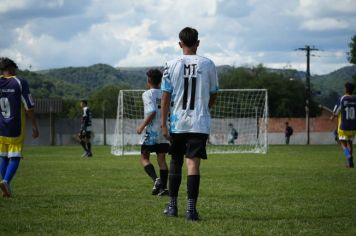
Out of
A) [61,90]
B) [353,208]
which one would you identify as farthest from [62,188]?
[61,90]

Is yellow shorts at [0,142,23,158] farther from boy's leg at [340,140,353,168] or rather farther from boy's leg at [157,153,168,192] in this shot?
boy's leg at [340,140,353,168]

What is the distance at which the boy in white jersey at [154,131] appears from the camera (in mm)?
10898

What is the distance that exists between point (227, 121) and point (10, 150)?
41.6 metres

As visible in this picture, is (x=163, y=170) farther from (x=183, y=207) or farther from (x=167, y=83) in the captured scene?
(x=167, y=83)

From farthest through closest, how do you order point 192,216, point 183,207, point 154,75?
point 154,75, point 183,207, point 192,216

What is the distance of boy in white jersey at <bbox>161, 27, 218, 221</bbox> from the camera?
25.8 feet

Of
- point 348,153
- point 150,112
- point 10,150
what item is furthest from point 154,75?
point 348,153

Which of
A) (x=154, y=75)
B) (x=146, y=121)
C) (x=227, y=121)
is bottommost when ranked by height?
(x=146, y=121)

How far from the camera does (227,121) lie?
51875mm

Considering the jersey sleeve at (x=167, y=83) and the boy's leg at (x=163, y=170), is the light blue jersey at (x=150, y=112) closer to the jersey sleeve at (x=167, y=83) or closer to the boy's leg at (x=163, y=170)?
the boy's leg at (x=163, y=170)

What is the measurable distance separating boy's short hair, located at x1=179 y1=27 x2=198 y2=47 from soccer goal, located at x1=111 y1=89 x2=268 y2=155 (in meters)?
23.9

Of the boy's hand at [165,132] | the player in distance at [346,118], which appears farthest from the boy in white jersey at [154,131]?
the player in distance at [346,118]

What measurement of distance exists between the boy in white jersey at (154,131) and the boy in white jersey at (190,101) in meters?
2.87

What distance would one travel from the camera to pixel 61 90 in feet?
548
